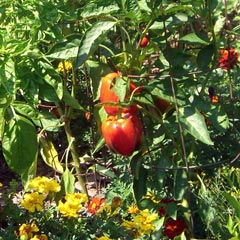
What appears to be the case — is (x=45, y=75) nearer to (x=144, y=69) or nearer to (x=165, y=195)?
(x=144, y=69)

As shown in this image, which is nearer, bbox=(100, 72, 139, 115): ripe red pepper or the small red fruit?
bbox=(100, 72, 139, 115): ripe red pepper

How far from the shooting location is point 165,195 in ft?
8.73

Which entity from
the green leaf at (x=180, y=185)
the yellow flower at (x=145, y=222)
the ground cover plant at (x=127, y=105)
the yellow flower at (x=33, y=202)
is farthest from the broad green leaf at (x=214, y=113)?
the yellow flower at (x=33, y=202)

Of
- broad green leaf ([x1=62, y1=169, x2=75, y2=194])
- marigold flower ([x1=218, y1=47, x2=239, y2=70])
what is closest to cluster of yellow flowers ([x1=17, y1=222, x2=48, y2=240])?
broad green leaf ([x1=62, y1=169, x2=75, y2=194])

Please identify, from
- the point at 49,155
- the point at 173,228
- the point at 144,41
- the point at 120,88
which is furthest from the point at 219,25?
the point at 49,155

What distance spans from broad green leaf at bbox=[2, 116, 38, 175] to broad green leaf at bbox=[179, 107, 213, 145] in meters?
0.51

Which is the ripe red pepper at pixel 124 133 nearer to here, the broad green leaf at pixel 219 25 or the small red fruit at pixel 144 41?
the small red fruit at pixel 144 41

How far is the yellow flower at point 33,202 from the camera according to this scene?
219 centimetres

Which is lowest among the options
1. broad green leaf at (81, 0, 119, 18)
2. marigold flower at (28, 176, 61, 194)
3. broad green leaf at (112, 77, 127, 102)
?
marigold flower at (28, 176, 61, 194)

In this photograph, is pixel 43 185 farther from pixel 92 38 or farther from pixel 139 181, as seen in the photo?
pixel 92 38

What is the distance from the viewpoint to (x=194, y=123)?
2.05m

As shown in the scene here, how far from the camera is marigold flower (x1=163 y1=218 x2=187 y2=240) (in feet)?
7.52

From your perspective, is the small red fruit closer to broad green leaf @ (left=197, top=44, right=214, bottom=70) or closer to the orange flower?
broad green leaf @ (left=197, top=44, right=214, bottom=70)

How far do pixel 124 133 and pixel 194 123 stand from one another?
0.72 feet
